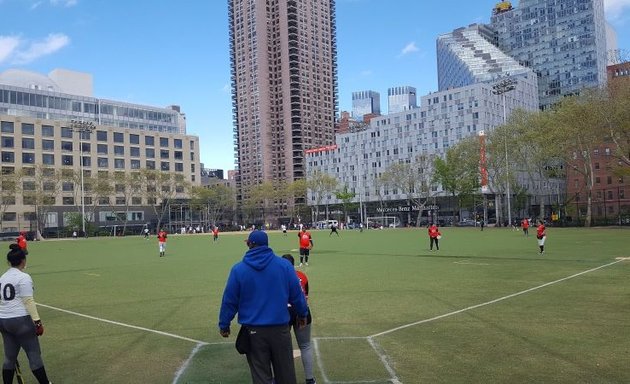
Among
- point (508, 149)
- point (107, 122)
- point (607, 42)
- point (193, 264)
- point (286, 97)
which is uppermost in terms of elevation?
point (607, 42)

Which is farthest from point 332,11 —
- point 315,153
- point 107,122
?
point 107,122

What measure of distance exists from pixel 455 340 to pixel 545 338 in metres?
1.59

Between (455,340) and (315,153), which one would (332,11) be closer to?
(315,153)

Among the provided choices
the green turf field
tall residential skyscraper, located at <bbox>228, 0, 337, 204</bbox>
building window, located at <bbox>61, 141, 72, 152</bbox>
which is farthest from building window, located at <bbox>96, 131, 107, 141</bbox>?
the green turf field

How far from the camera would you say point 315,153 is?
497ft

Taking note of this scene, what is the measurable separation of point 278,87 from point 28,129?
266 ft

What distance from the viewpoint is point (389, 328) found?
10.6 m

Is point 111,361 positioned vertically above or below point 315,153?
below

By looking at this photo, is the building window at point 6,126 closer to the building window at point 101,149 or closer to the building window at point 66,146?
the building window at point 66,146

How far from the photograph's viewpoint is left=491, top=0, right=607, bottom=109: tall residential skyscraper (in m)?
149

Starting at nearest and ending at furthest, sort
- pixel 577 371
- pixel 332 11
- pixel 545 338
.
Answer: pixel 577 371, pixel 545 338, pixel 332 11

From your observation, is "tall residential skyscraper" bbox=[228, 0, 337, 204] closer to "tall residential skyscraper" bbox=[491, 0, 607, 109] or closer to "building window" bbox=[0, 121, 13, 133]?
"tall residential skyscraper" bbox=[491, 0, 607, 109]

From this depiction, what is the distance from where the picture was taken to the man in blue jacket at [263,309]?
5.30 m

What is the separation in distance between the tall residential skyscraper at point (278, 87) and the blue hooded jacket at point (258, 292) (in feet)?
514
